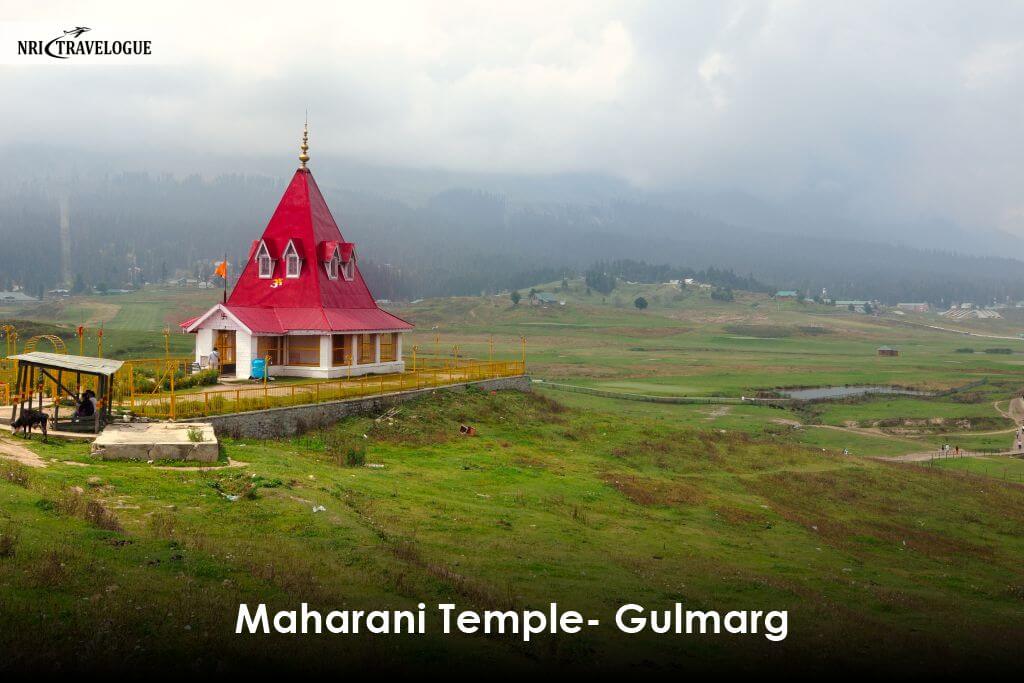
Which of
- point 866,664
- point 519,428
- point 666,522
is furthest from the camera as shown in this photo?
point 519,428

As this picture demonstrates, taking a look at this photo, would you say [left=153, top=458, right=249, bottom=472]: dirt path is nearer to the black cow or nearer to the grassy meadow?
the grassy meadow

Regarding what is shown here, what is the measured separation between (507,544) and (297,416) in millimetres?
14068

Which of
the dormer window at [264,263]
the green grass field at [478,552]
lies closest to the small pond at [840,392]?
the green grass field at [478,552]

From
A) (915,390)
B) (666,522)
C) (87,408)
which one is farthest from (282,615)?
(915,390)

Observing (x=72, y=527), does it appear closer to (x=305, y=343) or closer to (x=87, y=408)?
(x=87, y=408)

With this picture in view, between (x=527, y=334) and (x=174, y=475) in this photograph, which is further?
(x=527, y=334)

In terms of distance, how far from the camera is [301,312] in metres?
38.8

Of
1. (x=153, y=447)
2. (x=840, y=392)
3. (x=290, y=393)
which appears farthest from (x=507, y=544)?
(x=840, y=392)

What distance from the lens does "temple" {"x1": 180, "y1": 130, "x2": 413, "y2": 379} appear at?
37.3 meters

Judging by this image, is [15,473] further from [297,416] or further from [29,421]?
[297,416]

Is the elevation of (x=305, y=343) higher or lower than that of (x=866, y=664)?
higher

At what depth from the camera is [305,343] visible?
38344 mm

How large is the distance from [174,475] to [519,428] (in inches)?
723

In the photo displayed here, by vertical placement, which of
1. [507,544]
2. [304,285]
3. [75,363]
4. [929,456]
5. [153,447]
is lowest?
[929,456]
